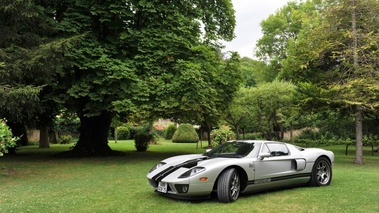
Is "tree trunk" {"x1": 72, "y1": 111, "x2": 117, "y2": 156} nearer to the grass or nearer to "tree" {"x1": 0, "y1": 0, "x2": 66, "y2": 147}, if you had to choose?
"tree" {"x1": 0, "y1": 0, "x2": 66, "y2": 147}

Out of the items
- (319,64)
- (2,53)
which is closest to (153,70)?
(2,53)

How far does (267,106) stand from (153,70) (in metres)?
11.6

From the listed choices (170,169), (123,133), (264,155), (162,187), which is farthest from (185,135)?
(162,187)

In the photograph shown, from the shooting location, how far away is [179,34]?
51.1 ft

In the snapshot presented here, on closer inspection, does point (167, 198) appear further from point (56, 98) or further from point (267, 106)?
point (267, 106)

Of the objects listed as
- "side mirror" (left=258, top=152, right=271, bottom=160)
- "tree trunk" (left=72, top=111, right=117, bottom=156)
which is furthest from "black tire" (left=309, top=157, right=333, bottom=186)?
"tree trunk" (left=72, top=111, right=117, bottom=156)

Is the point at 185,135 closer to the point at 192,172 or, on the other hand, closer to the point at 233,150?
the point at 233,150

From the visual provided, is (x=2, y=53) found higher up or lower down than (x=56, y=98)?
higher up

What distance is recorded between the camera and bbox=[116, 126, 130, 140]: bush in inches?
1460

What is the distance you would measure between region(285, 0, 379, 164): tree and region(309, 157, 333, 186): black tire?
6.26m

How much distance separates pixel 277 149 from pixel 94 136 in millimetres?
11898

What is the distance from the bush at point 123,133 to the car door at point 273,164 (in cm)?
3021

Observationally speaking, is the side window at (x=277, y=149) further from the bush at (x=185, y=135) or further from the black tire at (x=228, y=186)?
the bush at (x=185, y=135)

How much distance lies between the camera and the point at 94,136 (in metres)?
17.8
